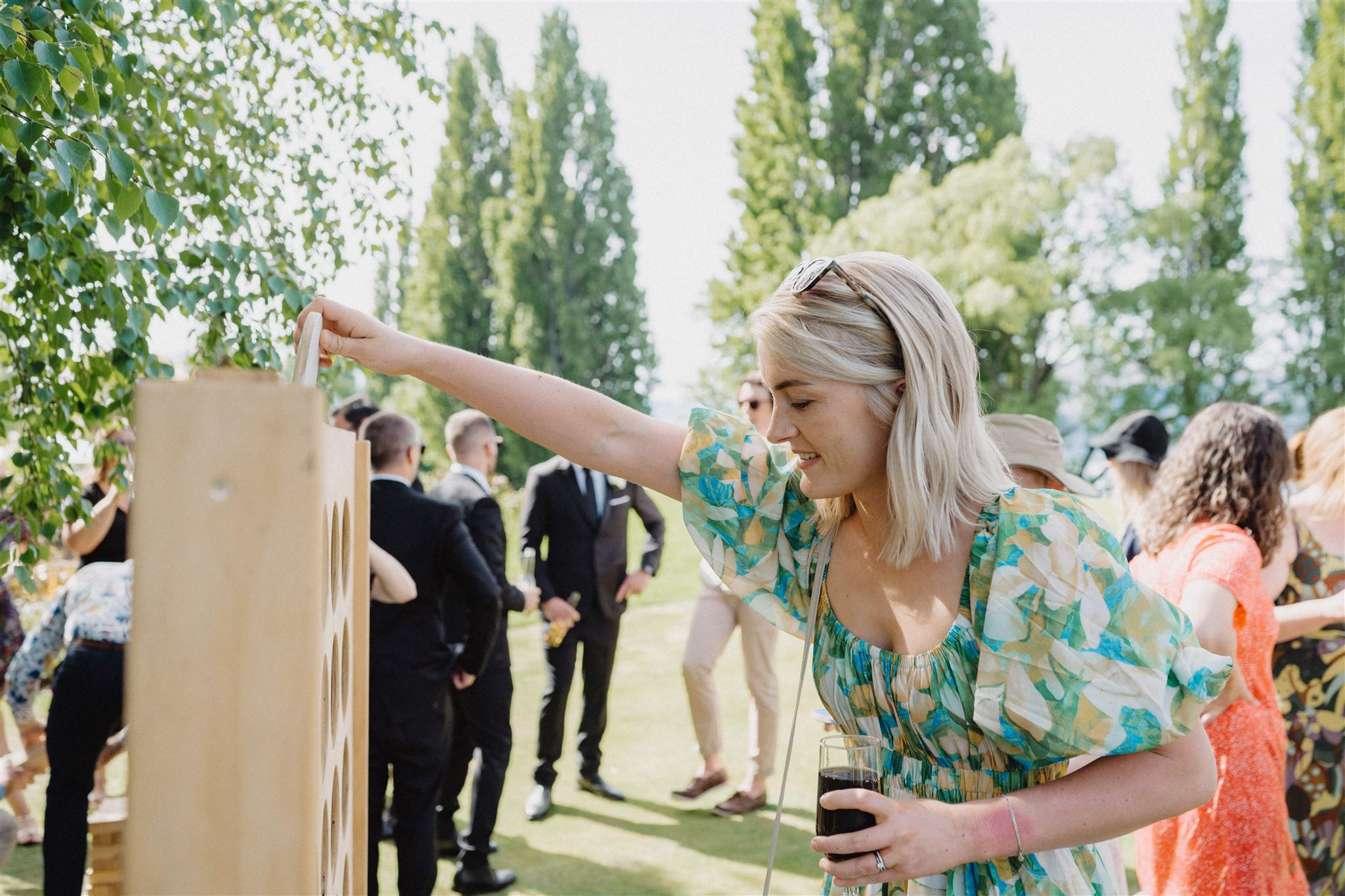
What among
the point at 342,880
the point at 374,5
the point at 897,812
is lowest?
the point at 342,880

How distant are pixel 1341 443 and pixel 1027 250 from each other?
68.7 ft

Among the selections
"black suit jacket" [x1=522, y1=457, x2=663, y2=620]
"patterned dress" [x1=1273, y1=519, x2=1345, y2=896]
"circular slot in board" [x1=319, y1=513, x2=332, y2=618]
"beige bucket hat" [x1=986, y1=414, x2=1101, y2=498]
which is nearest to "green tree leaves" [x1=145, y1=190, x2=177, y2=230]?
"circular slot in board" [x1=319, y1=513, x2=332, y2=618]

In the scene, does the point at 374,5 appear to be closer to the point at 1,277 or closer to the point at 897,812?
the point at 1,277

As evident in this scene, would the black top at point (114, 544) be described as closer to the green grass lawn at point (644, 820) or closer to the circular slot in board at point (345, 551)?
the green grass lawn at point (644, 820)

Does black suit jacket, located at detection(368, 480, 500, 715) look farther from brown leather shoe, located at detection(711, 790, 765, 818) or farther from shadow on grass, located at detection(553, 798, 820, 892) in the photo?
brown leather shoe, located at detection(711, 790, 765, 818)

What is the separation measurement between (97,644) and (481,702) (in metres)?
1.75

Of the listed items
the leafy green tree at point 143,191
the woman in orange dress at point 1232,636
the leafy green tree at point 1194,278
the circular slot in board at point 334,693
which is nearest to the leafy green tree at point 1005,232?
the leafy green tree at point 1194,278

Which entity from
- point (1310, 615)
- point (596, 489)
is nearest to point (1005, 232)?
point (596, 489)

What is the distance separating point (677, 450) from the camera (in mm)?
1767

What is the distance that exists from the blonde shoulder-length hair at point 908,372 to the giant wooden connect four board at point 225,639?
0.88 metres

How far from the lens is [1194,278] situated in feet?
77.4

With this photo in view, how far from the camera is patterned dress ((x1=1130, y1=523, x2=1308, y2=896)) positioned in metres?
2.80

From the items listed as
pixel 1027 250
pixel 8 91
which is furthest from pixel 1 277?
pixel 1027 250

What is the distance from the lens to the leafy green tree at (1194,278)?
76.8ft
